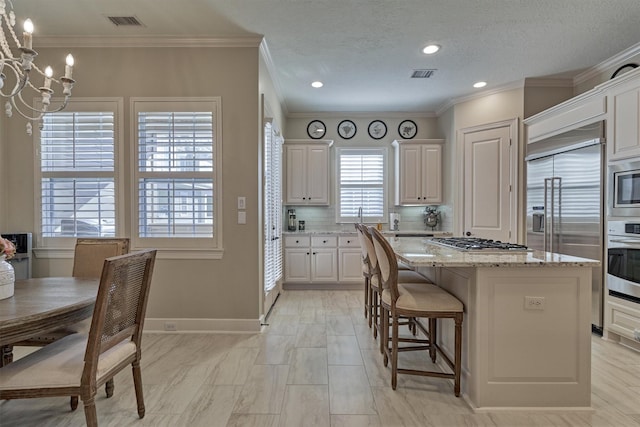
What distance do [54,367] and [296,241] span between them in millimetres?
3685

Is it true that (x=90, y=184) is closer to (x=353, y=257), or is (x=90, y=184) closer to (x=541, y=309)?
(x=353, y=257)

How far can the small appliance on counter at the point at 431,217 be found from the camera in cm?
559

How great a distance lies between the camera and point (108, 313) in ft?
5.20

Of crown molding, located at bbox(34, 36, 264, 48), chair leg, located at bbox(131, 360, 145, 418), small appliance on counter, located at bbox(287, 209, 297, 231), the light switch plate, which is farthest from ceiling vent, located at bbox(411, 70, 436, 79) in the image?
chair leg, located at bbox(131, 360, 145, 418)

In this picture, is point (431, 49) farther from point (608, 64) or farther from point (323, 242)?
point (323, 242)

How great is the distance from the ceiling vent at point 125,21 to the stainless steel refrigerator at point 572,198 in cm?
432

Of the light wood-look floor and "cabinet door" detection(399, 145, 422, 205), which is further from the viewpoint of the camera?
"cabinet door" detection(399, 145, 422, 205)

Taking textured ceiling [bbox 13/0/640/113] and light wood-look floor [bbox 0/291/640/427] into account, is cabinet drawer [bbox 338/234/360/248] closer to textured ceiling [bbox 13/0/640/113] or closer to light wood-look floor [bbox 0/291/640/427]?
light wood-look floor [bbox 0/291/640/427]

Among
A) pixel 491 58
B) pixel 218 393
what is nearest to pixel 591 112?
pixel 491 58

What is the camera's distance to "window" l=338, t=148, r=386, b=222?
5.70 meters

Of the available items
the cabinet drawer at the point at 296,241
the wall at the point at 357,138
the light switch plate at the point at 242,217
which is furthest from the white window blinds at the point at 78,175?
the wall at the point at 357,138

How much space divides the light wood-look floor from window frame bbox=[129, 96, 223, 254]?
0.85 meters

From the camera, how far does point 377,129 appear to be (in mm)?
5688

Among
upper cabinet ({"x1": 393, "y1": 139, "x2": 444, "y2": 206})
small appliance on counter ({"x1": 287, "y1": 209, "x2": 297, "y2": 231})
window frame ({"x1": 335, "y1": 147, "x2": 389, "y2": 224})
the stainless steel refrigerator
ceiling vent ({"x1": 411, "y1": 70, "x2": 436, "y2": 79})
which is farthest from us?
window frame ({"x1": 335, "y1": 147, "x2": 389, "y2": 224})
